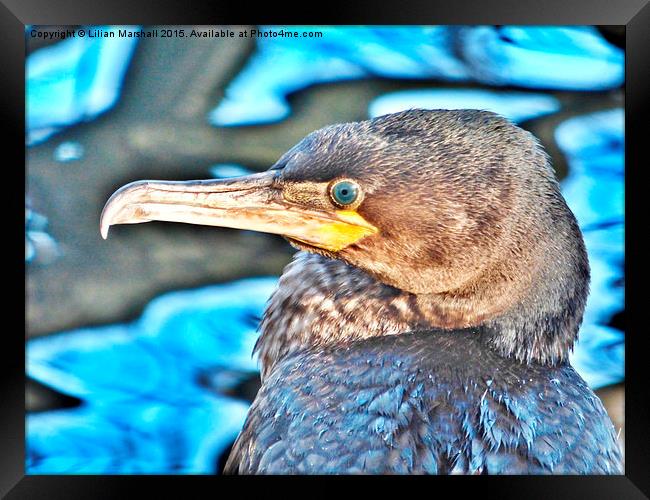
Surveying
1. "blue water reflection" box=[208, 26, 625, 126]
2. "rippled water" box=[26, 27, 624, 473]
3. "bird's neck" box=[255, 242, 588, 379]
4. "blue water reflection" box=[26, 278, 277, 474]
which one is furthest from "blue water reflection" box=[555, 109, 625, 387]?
"blue water reflection" box=[26, 278, 277, 474]

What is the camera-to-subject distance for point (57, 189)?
2.44 m

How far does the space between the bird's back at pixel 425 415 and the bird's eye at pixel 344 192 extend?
1.30 feet

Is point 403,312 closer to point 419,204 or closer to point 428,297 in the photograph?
point 428,297

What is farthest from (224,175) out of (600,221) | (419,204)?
(600,221)

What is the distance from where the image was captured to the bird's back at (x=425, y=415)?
1.77m

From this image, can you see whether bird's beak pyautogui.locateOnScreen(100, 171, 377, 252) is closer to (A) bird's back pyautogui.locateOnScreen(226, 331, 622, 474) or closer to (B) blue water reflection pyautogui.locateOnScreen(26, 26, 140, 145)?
(A) bird's back pyautogui.locateOnScreen(226, 331, 622, 474)

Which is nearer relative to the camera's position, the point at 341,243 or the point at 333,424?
the point at 333,424

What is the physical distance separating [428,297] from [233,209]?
567 millimetres

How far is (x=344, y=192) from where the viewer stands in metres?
1.85

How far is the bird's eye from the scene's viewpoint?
185cm
